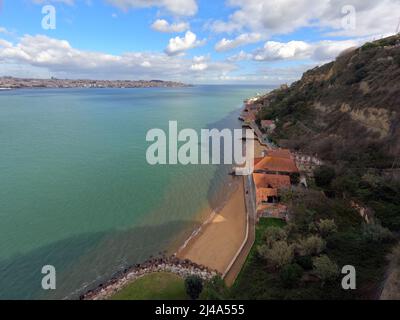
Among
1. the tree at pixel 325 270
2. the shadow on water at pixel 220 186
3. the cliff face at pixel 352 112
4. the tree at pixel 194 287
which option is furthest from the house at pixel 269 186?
the tree at pixel 194 287

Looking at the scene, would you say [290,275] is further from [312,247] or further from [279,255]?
[312,247]

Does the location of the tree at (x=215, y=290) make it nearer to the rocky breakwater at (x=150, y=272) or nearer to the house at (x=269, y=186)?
the rocky breakwater at (x=150, y=272)

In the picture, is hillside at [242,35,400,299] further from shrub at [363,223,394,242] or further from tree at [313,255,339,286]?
tree at [313,255,339,286]

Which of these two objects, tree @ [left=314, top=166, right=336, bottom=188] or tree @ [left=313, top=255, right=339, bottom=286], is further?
tree @ [left=314, top=166, right=336, bottom=188]

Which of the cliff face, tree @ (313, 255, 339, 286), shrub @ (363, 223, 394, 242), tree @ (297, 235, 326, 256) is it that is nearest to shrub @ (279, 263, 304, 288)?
tree @ (313, 255, 339, 286)

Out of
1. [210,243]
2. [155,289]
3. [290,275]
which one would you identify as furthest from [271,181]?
[155,289]
